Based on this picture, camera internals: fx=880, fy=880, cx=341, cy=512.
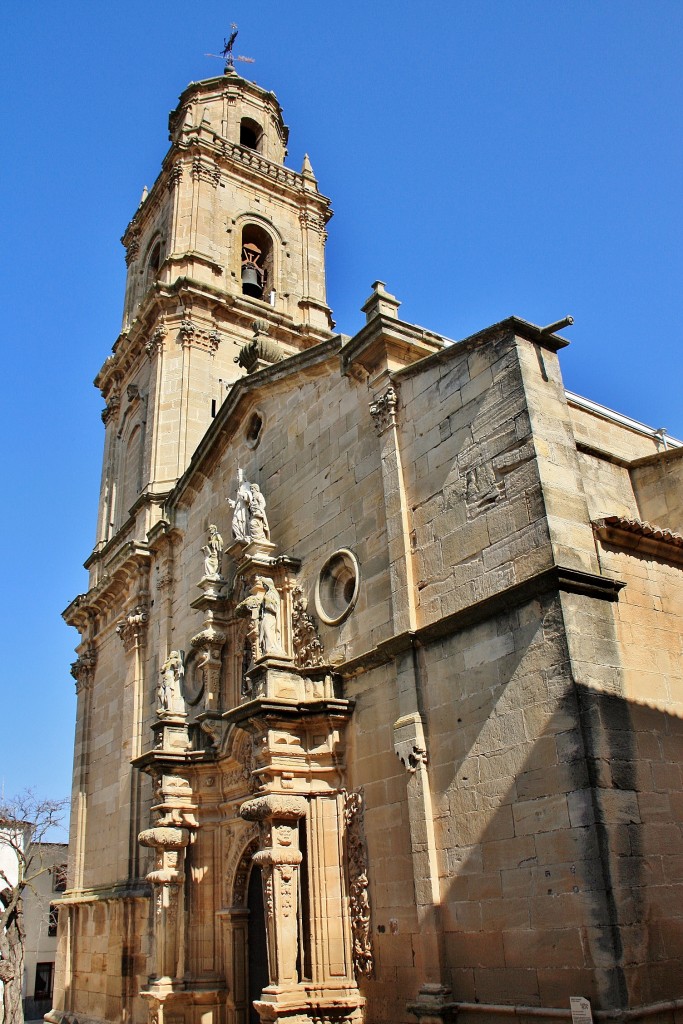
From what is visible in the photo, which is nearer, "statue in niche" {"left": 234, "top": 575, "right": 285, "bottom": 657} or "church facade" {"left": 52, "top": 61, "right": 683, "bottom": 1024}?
"church facade" {"left": 52, "top": 61, "right": 683, "bottom": 1024}

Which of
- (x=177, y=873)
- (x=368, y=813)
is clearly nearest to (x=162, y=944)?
(x=177, y=873)

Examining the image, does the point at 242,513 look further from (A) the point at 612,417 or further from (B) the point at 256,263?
(B) the point at 256,263

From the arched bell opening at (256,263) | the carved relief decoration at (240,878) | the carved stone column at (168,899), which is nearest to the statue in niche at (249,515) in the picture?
the carved relief decoration at (240,878)

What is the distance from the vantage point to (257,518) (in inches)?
569

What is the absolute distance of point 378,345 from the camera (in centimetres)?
1213

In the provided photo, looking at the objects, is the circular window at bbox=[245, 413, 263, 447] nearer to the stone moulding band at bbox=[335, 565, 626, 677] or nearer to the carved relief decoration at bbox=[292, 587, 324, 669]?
the carved relief decoration at bbox=[292, 587, 324, 669]

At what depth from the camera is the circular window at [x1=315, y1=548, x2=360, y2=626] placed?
39.4 ft

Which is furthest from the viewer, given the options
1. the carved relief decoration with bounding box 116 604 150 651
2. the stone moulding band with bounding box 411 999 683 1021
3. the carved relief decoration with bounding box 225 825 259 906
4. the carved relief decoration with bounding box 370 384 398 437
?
the carved relief decoration with bounding box 116 604 150 651

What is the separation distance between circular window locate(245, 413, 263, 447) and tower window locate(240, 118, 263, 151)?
591 inches

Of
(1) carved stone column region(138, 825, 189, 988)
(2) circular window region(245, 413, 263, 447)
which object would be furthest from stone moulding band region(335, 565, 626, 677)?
(2) circular window region(245, 413, 263, 447)

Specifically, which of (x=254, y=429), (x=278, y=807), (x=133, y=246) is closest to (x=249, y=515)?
(x=254, y=429)

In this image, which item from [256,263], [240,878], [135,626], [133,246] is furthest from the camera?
[133,246]

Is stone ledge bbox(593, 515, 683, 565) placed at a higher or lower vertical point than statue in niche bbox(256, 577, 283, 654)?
lower

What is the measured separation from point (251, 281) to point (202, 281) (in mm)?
2419
